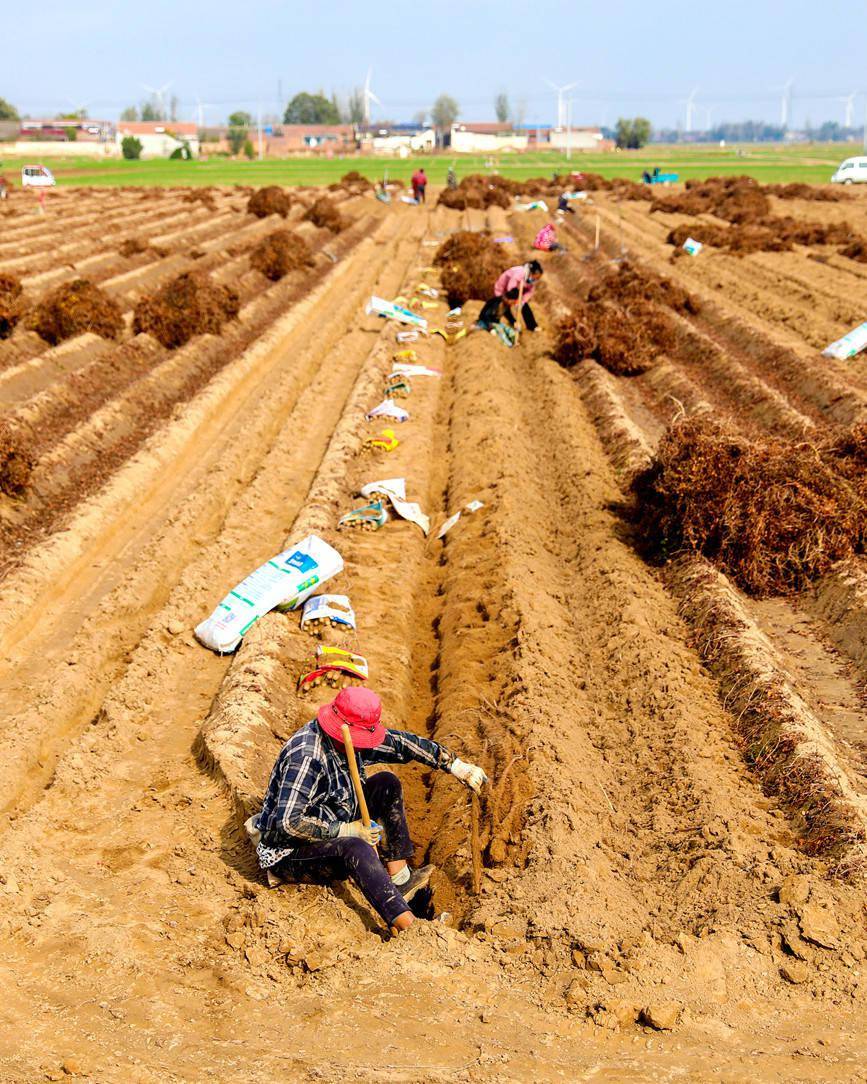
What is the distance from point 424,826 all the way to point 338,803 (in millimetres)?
1325

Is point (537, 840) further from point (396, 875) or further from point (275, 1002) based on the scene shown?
point (275, 1002)

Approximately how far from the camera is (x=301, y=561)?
9.55 metres

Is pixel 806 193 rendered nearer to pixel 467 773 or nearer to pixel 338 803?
pixel 467 773

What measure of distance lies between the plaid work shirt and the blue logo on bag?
3599 mm

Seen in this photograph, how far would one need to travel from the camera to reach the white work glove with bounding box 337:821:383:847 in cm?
584

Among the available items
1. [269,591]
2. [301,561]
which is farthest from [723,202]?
[269,591]

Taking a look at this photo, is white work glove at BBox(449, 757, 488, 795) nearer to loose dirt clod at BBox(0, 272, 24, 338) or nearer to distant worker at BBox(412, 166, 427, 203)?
loose dirt clod at BBox(0, 272, 24, 338)

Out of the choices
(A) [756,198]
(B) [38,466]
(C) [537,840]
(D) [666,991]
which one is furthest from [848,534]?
(A) [756,198]

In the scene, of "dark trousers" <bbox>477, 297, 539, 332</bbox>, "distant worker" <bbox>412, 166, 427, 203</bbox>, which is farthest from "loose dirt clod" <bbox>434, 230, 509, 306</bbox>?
"distant worker" <bbox>412, 166, 427, 203</bbox>

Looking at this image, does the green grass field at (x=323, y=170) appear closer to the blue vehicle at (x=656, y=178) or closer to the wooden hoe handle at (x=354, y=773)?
the blue vehicle at (x=656, y=178)

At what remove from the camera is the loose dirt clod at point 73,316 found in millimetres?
18594

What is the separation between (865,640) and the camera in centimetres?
856

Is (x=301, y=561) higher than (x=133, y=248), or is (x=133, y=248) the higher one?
(x=301, y=561)

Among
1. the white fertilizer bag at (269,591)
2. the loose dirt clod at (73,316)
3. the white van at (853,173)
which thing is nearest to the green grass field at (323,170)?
the white van at (853,173)
